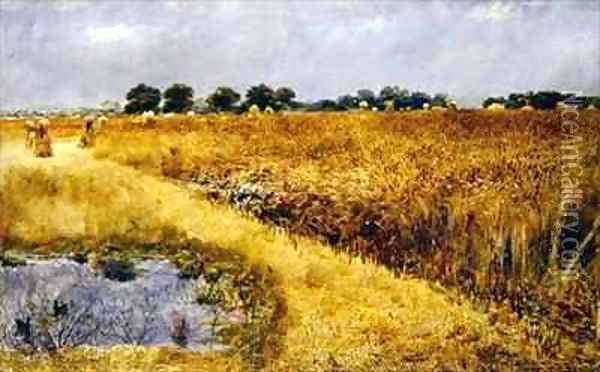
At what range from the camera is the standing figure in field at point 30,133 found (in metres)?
4.30

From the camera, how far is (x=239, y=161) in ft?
14.3

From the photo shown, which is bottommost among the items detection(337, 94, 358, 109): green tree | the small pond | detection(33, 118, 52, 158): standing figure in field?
the small pond

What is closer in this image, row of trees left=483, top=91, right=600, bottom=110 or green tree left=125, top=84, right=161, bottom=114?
row of trees left=483, top=91, right=600, bottom=110

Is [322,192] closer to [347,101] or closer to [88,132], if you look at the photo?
[347,101]

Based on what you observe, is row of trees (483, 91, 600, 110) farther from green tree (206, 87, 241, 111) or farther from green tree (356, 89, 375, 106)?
green tree (206, 87, 241, 111)

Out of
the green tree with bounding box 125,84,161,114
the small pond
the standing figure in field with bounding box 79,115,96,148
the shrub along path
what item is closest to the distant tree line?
the green tree with bounding box 125,84,161,114

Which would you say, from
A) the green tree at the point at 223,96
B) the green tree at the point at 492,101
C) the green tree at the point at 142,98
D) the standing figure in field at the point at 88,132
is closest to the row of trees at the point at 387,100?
the green tree at the point at 492,101

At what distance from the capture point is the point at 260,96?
4316 millimetres

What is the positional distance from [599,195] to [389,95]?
3.02 feet

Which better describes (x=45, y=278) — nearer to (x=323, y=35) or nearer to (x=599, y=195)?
(x=323, y=35)

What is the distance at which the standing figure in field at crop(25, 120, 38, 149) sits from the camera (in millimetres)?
4305

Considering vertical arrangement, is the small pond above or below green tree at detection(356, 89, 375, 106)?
below

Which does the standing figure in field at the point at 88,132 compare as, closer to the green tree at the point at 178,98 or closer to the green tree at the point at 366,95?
the green tree at the point at 178,98

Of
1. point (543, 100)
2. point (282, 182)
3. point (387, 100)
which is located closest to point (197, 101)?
point (282, 182)
